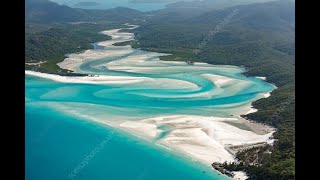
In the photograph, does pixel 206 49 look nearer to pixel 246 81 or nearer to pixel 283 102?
pixel 246 81

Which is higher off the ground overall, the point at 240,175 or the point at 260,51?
the point at 260,51

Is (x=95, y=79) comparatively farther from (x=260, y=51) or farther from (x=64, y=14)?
(x=64, y=14)

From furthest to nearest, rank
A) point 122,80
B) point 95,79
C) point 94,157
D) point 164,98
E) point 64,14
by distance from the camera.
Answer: point 64,14 < point 95,79 < point 122,80 < point 164,98 < point 94,157

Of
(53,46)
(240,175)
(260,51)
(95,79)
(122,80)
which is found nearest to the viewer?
(240,175)

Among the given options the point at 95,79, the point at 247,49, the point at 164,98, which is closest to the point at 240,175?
the point at 164,98

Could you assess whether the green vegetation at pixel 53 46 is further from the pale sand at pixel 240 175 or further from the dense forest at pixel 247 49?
the pale sand at pixel 240 175
